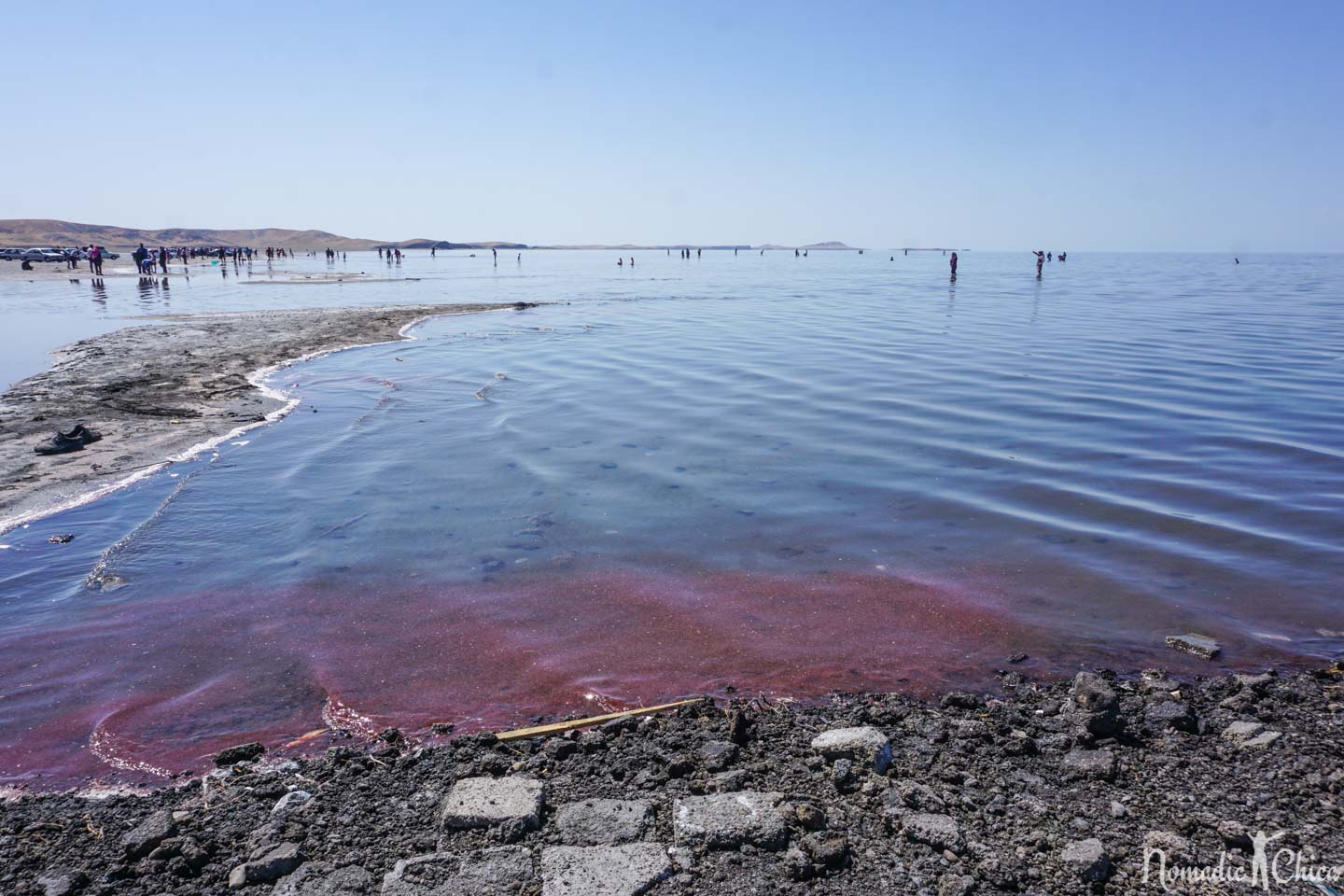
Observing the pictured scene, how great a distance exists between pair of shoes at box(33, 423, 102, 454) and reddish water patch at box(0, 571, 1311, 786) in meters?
6.71

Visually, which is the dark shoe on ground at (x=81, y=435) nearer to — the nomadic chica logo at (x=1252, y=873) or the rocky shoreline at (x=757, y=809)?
the rocky shoreline at (x=757, y=809)

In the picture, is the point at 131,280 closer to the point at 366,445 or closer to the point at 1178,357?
the point at 366,445

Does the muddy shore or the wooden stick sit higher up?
the muddy shore

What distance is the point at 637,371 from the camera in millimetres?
21703

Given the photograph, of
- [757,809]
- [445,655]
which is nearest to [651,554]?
[445,655]

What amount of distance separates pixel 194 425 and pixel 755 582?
11.8 metres

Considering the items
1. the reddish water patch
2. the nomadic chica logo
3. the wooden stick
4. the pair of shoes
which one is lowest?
the reddish water patch

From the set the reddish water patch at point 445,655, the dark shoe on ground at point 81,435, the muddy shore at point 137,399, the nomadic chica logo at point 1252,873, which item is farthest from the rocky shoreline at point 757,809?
the dark shoe on ground at point 81,435

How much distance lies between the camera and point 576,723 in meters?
5.47

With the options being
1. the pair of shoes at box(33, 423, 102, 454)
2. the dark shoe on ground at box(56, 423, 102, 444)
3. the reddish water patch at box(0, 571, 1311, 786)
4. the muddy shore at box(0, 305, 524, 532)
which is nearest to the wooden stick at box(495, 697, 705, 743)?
the reddish water patch at box(0, 571, 1311, 786)

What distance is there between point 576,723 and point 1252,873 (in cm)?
381

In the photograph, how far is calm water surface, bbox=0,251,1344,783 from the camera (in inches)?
245

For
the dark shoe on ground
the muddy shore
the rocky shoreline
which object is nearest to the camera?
the rocky shoreline

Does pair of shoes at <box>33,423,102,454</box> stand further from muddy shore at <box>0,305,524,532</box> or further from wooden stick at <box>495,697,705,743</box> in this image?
wooden stick at <box>495,697,705,743</box>
